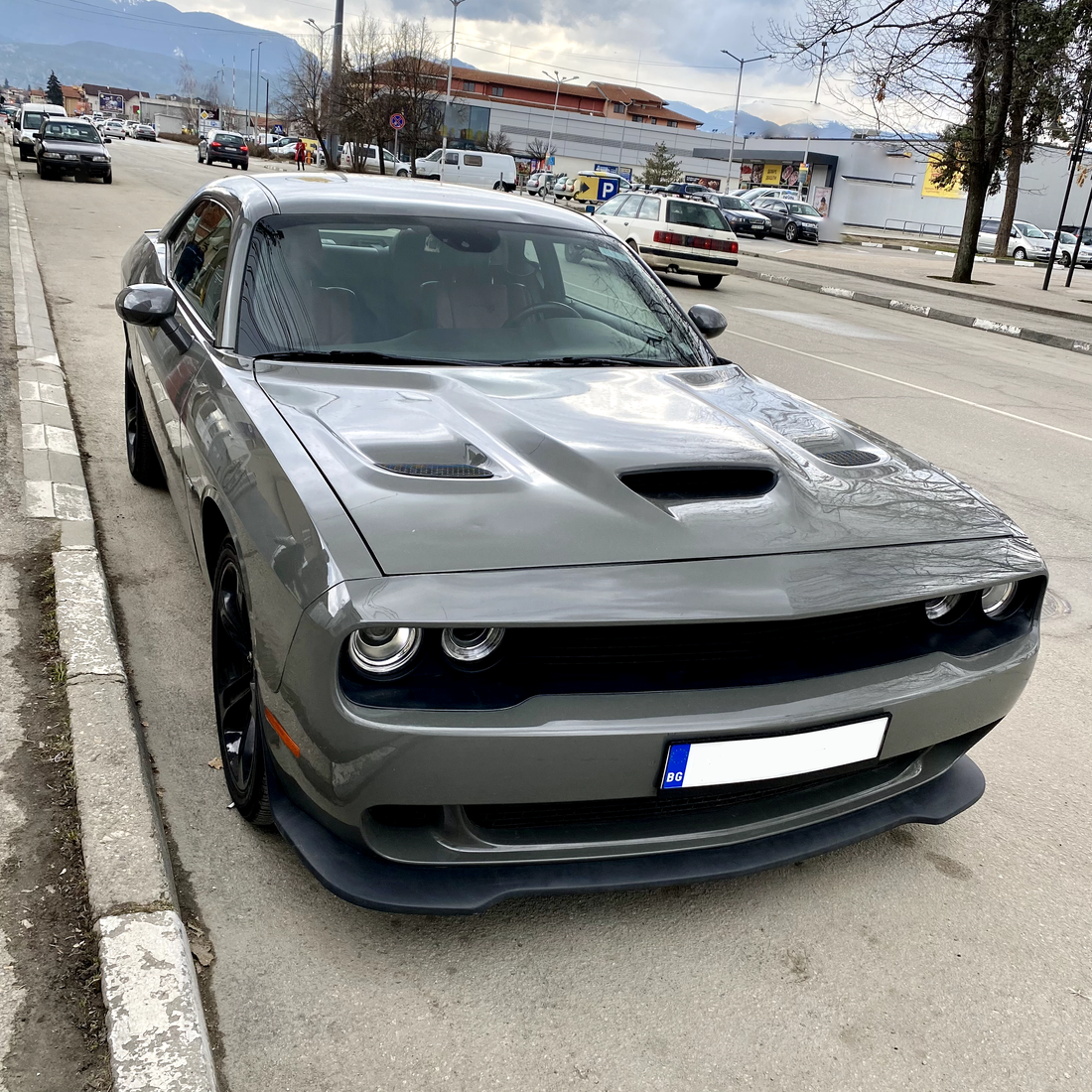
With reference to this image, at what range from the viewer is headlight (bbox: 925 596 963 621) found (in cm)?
244

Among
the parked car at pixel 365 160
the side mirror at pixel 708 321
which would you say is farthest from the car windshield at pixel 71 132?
the side mirror at pixel 708 321

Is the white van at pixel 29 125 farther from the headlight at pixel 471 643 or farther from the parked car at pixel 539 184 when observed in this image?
the headlight at pixel 471 643

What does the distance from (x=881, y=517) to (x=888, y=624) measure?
25 centimetres

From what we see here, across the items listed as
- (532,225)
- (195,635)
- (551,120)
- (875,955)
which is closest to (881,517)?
(875,955)

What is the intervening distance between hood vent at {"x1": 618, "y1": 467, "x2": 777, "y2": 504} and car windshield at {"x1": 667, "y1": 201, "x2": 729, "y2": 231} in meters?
16.7

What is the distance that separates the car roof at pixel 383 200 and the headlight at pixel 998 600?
208 cm

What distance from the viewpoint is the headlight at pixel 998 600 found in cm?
251

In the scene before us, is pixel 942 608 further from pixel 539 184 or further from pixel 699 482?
pixel 539 184

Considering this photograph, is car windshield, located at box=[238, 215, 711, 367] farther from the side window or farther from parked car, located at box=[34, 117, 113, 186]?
parked car, located at box=[34, 117, 113, 186]

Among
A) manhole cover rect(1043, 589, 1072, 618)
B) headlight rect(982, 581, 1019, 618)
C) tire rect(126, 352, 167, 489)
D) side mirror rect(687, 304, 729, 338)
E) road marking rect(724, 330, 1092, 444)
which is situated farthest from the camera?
road marking rect(724, 330, 1092, 444)

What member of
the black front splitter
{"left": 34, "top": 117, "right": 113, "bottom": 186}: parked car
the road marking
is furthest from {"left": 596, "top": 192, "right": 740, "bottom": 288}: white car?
the black front splitter

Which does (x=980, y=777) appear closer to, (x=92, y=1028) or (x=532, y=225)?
(x=92, y=1028)

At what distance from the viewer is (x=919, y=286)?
22.9 m

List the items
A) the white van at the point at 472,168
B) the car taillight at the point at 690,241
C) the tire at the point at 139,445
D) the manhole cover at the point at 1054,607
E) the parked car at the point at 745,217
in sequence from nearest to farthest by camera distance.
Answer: the manhole cover at the point at 1054,607 < the tire at the point at 139,445 < the car taillight at the point at 690,241 < the parked car at the point at 745,217 < the white van at the point at 472,168
